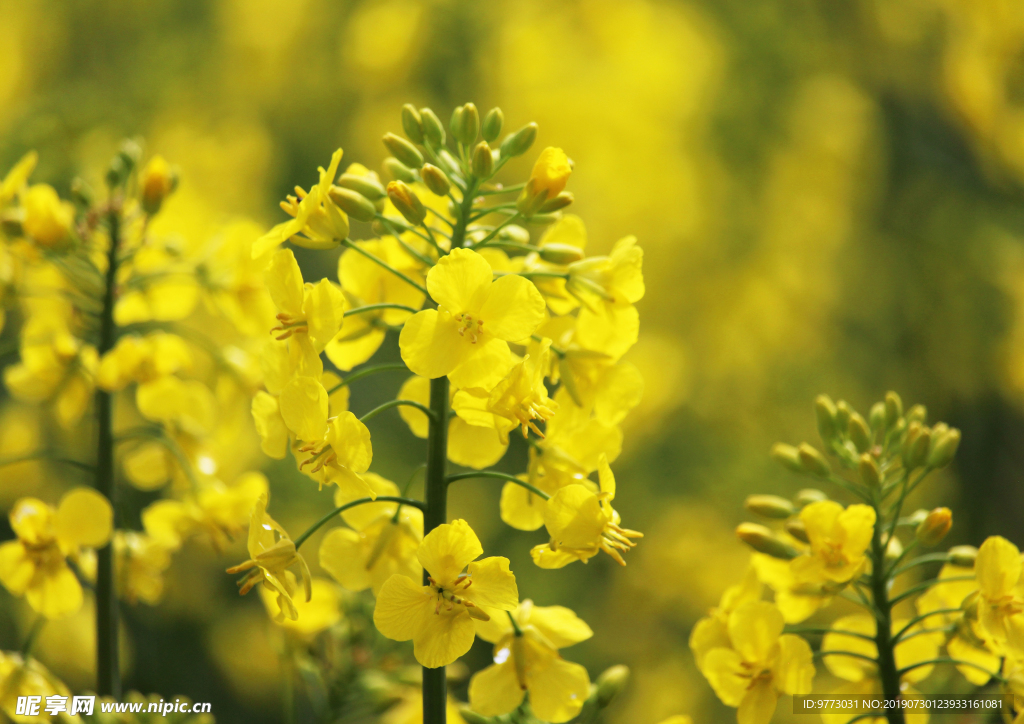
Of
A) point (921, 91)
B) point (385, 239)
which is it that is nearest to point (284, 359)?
point (385, 239)

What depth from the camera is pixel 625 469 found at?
4.14 metres

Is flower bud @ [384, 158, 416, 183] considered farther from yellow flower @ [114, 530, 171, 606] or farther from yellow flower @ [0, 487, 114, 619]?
yellow flower @ [114, 530, 171, 606]

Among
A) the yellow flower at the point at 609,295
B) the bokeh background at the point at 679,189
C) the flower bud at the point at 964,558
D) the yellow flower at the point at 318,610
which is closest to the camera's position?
the yellow flower at the point at 609,295

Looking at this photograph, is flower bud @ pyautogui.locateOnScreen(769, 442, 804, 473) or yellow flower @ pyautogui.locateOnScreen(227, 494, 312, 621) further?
flower bud @ pyautogui.locateOnScreen(769, 442, 804, 473)

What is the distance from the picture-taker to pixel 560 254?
1.24m

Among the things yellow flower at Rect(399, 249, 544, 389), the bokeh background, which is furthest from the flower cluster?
the bokeh background

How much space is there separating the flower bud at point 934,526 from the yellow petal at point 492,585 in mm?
661

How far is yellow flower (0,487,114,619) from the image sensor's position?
4.51 ft

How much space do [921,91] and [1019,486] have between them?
205 cm

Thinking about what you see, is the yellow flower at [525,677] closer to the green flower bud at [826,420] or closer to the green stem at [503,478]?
the green stem at [503,478]

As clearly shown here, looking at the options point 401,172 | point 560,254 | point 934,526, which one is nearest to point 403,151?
point 401,172

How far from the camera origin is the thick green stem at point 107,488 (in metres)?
1.42

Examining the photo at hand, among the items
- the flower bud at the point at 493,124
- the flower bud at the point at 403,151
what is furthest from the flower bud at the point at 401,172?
the flower bud at the point at 493,124

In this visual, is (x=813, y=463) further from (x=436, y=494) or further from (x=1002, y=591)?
(x=436, y=494)
